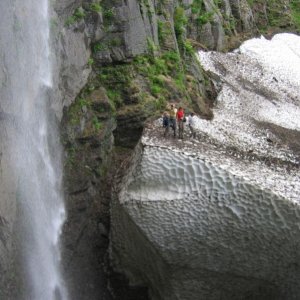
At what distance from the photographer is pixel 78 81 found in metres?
15.0

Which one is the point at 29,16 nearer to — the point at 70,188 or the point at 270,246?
the point at 70,188

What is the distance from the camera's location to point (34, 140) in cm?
1270

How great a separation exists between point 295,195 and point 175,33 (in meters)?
11.8

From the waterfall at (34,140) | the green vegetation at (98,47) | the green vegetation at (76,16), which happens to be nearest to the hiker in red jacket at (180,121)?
the waterfall at (34,140)

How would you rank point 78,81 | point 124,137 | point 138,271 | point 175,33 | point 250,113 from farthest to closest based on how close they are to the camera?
point 175,33 → point 250,113 → point 124,137 → point 78,81 → point 138,271

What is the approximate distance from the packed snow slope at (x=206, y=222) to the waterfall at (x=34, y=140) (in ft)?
5.87

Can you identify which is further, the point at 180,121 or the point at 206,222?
the point at 180,121

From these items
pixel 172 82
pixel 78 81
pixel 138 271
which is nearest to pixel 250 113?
pixel 172 82

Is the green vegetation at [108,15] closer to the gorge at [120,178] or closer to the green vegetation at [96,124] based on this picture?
the gorge at [120,178]

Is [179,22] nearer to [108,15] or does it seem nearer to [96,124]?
[108,15]

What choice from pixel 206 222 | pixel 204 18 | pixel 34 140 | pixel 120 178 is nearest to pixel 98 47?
pixel 120 178

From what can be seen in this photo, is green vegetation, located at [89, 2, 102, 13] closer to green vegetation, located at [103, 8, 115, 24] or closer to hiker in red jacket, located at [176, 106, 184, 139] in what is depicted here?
green vegetation, located at [103, 8, 115, 24]

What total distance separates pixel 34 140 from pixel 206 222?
4779mm

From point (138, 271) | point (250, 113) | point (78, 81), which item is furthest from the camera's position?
point (250, 113)
